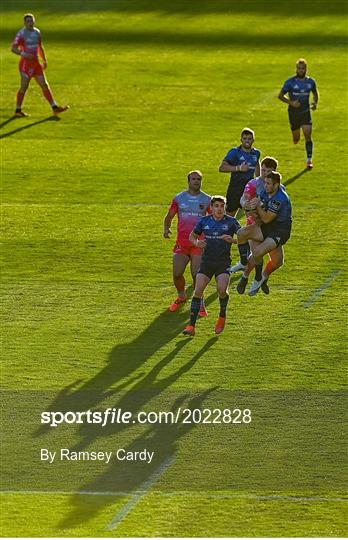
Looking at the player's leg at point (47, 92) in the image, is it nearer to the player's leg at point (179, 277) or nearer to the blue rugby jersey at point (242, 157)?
the blue rugby jersey at point (242, 157)

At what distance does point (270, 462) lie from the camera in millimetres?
19453

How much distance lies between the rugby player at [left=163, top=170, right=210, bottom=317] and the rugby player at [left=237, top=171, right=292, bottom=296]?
218 centimetres

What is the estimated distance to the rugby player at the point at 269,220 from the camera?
67.7 ft

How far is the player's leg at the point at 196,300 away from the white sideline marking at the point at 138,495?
343 centimetres

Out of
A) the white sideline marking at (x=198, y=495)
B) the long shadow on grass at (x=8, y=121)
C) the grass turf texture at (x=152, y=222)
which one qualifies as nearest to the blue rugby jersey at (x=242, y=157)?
the grass turf texture at (x=152, y=222)

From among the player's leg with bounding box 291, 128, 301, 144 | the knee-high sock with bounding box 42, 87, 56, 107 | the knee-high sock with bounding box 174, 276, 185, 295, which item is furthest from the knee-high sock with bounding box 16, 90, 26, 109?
the knee-high sock with bounding box 174, 276, 185, 295

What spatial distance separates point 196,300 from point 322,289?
447cm

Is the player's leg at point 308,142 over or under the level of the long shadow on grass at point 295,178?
over

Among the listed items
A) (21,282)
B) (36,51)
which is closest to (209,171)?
(36,51)

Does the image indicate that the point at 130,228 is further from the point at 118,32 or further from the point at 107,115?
the point at 118,32

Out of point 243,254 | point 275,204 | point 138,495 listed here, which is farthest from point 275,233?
point 138,495

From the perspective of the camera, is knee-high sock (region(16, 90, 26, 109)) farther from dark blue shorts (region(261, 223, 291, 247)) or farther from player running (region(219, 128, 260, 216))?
dark blue shorts (region(261, 223, 291, 247))

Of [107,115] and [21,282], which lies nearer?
[21,282]

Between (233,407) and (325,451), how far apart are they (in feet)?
6.03
